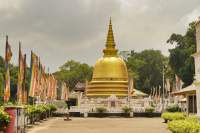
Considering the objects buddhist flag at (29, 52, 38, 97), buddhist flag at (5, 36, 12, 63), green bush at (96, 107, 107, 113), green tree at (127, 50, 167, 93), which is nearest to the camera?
buddhist flag at (5, 36, 12, 63)

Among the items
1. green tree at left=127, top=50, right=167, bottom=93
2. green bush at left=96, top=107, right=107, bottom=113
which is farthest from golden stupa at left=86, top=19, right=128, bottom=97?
green tree at left=127, top=50, right=167, bottom=93

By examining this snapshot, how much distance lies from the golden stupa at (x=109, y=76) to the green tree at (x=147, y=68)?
28832mm

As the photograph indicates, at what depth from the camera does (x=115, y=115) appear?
183 ft

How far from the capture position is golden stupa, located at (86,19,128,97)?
64.1 metres

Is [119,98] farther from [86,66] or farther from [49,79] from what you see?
[86,66]

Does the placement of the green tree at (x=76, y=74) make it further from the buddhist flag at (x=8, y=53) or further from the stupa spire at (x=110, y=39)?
the buddhist flag at (x=8, y=53)

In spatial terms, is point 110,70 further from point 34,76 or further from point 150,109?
point 34,76

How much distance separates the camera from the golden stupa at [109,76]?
64062mm

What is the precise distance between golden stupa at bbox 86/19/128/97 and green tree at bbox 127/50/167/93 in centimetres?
2883

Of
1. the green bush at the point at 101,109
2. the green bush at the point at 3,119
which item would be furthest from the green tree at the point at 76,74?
the green bush at the point at 3,119

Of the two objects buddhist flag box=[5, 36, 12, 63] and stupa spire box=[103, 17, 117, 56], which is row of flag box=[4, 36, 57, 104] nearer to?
buddhist flag box=[5, 36, 12, 63]

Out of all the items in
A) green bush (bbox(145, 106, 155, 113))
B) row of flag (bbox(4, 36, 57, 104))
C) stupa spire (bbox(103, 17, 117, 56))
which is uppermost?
stupa spire (bbox(103, 17, 117, 56))

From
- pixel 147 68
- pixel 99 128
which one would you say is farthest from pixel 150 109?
pixel 147 68

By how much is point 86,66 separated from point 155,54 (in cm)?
1754
